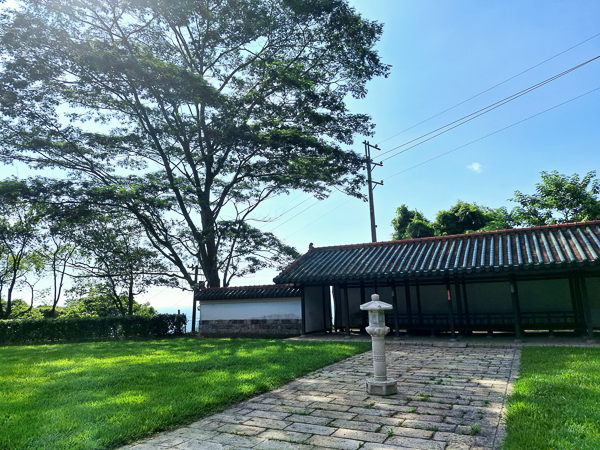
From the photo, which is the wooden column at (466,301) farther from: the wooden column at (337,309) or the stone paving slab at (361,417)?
the stone paving slab at (361,417)

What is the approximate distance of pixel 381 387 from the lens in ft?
16.5

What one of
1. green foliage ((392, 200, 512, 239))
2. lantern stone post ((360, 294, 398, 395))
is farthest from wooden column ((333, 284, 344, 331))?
green foliage ((392, 200, 512, 239))

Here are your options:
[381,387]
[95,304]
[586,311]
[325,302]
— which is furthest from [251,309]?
[95,304]

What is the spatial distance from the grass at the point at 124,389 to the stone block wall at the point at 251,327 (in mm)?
4354

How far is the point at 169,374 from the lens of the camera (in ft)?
21.7

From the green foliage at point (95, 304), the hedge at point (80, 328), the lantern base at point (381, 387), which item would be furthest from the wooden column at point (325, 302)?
the green foliage at point (95, 304)

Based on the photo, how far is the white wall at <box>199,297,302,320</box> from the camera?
14.2 meters

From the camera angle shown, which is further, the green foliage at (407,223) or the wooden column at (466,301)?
the green foliage at (407,223)

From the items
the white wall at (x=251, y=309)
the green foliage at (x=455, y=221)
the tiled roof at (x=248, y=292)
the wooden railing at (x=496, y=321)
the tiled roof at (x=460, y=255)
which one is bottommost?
the wooden railing at (x=496, y=321)

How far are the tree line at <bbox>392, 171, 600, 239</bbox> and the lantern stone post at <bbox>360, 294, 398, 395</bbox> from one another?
20922 mm

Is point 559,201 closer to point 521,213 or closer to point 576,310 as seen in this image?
point 521,213

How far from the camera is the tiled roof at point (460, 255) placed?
963 cm

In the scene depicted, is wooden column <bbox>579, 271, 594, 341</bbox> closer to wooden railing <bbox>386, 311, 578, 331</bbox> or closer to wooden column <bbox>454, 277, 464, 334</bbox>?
wooden railing <bbox>386, 311, 578, 331</bbox>

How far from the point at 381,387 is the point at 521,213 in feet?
80.1
